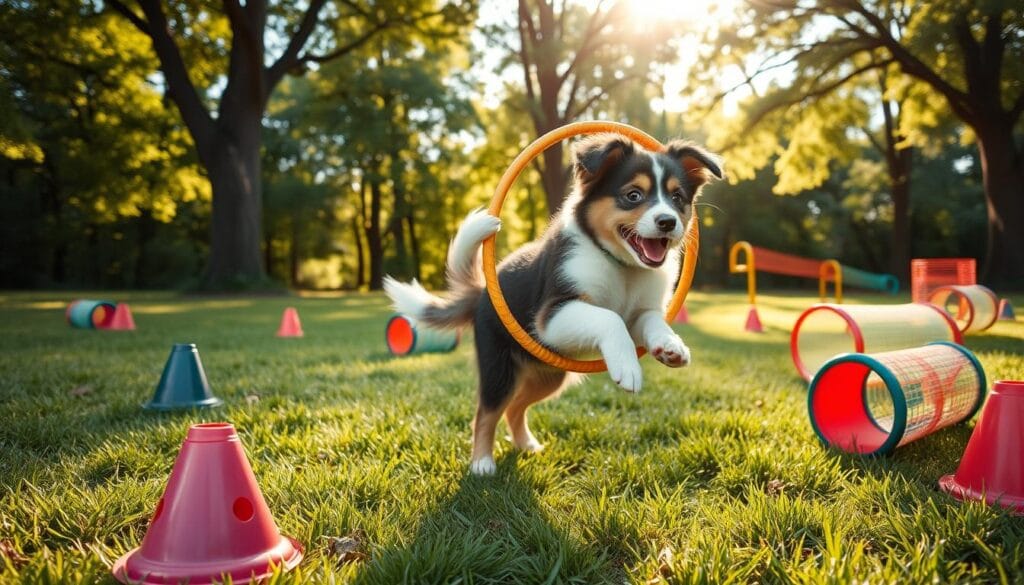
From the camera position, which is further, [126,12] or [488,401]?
[126,12]

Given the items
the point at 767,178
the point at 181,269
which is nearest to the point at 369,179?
the point at 181,269

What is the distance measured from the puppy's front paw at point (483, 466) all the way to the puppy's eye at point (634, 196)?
153 cm

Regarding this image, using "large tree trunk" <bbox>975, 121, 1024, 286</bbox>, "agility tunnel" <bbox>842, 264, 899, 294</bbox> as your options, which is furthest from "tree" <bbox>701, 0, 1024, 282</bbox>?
"agility tunnel" <bbox>842, 264, 899, 294</bbox>

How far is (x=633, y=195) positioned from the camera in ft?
11.6

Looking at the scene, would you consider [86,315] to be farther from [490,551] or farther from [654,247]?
[490,551]

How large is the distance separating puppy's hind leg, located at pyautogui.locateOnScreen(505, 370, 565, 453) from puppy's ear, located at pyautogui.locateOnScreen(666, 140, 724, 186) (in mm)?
1399

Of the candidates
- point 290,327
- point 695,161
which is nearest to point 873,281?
point 290,327

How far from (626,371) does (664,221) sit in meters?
0.82

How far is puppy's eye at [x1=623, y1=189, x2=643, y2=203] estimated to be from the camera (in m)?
3.50

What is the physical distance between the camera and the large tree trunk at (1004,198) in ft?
55.8

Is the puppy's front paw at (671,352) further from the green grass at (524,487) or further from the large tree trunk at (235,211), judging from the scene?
the large tree trunk at (235,211)

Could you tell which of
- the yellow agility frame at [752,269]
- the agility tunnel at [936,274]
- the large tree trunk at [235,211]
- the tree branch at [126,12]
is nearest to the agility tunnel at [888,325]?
the agility tunnel at [936,274]

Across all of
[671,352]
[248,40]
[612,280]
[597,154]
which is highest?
[248,40]

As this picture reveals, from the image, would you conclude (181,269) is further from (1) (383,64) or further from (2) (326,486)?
(2) (326,486)
